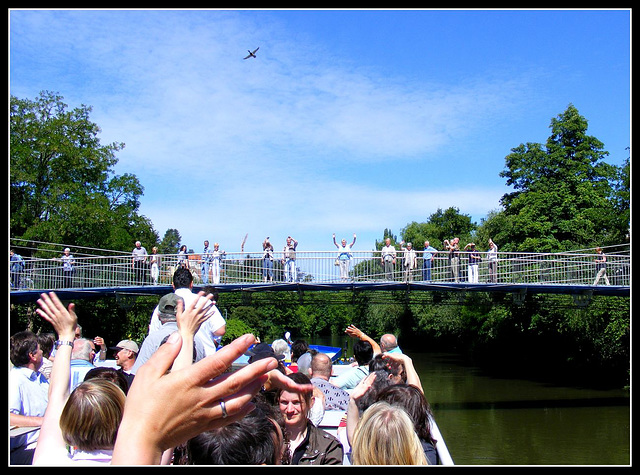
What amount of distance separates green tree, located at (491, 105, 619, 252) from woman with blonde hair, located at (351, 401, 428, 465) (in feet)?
99.8

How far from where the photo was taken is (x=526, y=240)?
31.6 m

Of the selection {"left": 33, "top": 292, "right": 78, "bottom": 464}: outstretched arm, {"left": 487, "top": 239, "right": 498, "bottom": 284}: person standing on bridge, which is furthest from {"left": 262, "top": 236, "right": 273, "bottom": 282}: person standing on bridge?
{"left": 33, "top": 292, "right": 78, "bottom": 464}: outstretched arm

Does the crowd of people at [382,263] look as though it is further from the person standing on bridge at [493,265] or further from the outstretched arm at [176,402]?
the outstretched arm at [176,402]

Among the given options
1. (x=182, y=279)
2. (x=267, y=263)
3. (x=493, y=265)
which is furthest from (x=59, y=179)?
(x=182, y=279)

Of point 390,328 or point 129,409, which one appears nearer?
point 129,409

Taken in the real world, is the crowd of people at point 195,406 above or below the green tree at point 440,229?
below

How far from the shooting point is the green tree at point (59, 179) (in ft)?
104

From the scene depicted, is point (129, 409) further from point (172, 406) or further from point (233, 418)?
point (233, 418)

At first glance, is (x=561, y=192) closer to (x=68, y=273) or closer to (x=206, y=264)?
(x=206, y=264)

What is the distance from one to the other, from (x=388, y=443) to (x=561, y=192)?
3297cm

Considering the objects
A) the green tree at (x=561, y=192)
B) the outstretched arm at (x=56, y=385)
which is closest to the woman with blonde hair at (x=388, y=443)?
the outstretched arm at (x=56, y=385)
